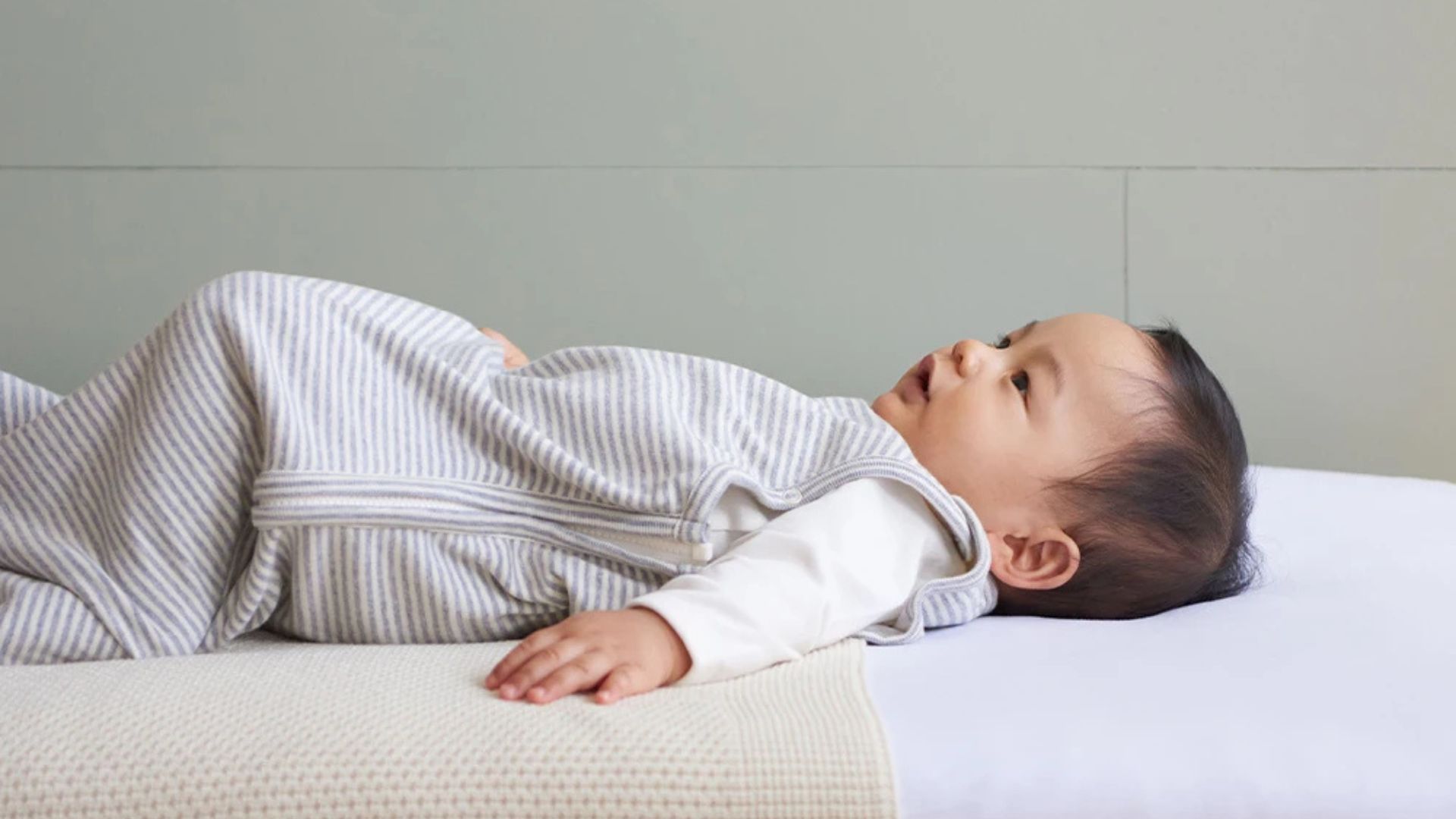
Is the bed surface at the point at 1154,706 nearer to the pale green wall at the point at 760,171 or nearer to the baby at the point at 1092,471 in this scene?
the baby at the point at 1092,471

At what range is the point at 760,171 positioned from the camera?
5.74ft

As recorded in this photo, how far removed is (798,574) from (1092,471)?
0.28 metres

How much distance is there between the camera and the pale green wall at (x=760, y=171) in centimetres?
171

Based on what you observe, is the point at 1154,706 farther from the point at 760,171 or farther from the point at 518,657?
the point at 760,171

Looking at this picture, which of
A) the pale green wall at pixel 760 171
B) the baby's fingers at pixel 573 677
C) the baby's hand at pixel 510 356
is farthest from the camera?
the pale green wall at pixel 760 171

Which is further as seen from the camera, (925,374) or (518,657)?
(925,374)

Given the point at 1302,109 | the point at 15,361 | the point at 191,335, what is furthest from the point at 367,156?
the point at 1302,109

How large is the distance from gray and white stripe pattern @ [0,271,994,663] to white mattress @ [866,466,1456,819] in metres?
0.13

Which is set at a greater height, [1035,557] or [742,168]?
[742,168]

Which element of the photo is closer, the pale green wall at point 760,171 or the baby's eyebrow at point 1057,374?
the baby's eyebrow at point 1057,374

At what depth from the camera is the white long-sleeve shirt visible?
0.91 meters

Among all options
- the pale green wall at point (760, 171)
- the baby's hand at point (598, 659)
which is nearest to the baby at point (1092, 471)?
the baby's hand at point (598, 659)

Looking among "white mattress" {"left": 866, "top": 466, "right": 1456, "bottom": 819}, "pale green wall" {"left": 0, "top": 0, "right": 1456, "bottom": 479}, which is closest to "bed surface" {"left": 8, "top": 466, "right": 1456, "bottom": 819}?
"white mattress" {"left": 866, "top": 466, "right": 1456, "bottom": 819}

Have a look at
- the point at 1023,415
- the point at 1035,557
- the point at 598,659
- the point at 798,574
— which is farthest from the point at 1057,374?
the point at 598,659
